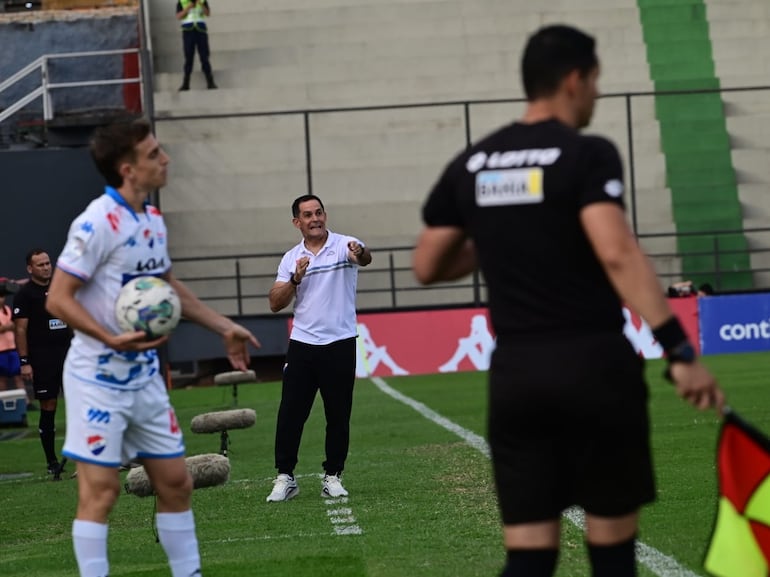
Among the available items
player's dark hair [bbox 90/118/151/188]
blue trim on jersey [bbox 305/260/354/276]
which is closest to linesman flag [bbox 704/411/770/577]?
player's dark hair [bbox 90/118/151/188]

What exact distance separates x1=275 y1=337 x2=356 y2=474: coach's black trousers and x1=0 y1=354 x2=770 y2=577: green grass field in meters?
0.36

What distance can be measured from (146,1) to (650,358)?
14415mm

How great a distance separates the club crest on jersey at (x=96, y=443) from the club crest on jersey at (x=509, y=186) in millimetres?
2128

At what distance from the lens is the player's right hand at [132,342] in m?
5.89

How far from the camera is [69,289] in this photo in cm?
594

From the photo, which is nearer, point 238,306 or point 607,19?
point 238,306

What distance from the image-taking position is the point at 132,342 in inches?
232

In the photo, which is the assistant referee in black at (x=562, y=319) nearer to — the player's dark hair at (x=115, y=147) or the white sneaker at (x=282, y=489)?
the player's dark hair at (x=115, y=147)

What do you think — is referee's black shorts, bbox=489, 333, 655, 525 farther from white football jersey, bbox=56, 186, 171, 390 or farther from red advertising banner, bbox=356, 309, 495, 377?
red advertising banner, bbox=356, 309, 495, 377

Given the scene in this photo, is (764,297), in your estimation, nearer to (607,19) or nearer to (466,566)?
(607,19)

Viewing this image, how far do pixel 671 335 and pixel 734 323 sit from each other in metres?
22.9

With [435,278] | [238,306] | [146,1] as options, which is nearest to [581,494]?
[435,278]

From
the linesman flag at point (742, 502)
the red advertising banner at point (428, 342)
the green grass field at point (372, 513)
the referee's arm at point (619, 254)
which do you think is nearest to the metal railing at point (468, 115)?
the red advertising banner at point (428, 342)

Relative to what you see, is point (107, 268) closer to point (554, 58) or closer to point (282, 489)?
point (554, 58)
